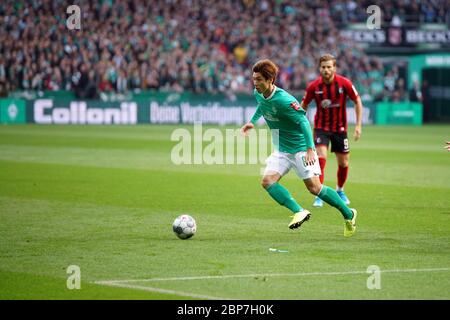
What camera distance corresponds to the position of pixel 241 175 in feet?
63.5

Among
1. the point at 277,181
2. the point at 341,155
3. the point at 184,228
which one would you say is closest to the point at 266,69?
the point at 277,181

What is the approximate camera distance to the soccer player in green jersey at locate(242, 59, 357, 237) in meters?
10.5

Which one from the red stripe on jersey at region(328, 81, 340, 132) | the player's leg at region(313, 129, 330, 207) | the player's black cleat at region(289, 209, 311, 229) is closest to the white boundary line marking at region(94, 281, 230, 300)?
the player's black cleat at region(289, 209, 311, 229)

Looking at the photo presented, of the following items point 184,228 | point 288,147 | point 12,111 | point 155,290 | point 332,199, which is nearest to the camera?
point 155,290

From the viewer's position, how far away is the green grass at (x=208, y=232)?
809 centimetres

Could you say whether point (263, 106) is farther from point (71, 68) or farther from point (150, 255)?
point (71, 68)

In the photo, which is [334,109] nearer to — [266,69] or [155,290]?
[266,69]

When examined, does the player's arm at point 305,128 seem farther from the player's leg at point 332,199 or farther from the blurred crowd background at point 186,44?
the blurred crowd background at point 186,44

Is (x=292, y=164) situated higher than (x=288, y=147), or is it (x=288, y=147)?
(x=288, y=147)

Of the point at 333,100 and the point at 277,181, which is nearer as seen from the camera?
the point at 277,181

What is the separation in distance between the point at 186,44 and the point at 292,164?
3038 cm

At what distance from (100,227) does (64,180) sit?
6.04 m

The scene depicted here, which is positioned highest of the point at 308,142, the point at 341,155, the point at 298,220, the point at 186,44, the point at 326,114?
the point at 186,44

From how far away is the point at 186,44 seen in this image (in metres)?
40.9
